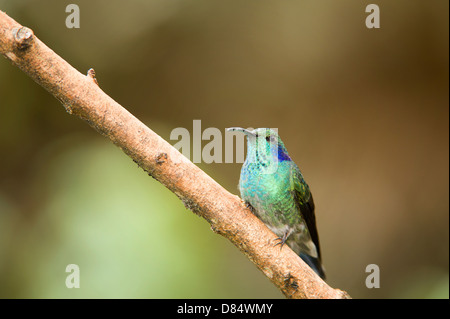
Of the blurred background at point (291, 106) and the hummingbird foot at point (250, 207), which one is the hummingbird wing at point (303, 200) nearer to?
the hummingbird foot at point (250, 207)

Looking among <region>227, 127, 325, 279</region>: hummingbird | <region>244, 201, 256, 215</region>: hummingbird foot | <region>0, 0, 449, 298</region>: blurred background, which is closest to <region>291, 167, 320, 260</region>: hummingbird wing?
<region>227, 127, 325, 279</region>: hummingbird

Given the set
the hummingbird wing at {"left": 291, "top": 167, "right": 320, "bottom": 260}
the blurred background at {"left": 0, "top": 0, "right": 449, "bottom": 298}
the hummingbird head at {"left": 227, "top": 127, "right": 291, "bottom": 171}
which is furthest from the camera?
the blurred background at {"left": 0, "top": 0, "right": 449, "bottom": 298}

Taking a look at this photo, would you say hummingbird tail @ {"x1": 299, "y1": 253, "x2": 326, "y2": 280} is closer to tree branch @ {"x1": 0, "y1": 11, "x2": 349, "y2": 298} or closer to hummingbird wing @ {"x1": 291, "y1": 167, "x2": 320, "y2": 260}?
hummingbird wing @ {"x1": 291, "y1": 167, "x2": 320, "y2": 260}

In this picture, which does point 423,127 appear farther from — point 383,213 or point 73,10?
point 73,10

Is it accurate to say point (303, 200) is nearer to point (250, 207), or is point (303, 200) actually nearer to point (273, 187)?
point (273, 187)

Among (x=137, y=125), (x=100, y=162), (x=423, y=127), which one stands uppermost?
(x=423, y=127)

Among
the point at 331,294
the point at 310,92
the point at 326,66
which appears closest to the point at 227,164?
the point at 310,92

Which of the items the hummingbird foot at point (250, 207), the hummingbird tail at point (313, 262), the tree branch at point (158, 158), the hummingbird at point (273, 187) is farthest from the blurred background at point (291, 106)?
the tree branch at point (158, 158)
